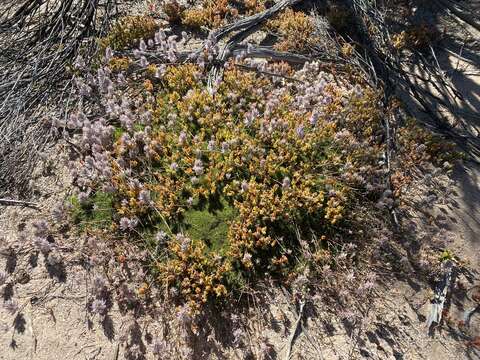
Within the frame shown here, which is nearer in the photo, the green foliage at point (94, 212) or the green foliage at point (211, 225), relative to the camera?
the green foliage at point (211, 225)

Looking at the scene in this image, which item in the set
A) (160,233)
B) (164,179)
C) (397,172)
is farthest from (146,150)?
(397,172)

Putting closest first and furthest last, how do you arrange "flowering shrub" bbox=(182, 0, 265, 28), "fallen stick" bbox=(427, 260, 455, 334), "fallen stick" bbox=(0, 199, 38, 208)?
"fallen stick" bbox=(427, 260, 455, 334) → "fallen stick" bbox=(0, 199, 38, 208) → "flowering shrub" bbox=(182, 0, 265, 28)

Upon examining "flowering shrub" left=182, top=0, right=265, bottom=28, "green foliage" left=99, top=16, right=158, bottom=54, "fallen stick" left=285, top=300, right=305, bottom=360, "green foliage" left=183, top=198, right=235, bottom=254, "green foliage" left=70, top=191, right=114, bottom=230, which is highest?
"flowering shrub" left=182, top=0, right=265, bottom=28

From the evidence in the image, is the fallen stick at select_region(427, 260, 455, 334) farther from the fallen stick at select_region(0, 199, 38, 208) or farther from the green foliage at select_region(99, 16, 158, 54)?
the green foliage at select_region(99, 16, 158, 54)

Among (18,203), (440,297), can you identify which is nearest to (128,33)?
(18,203)

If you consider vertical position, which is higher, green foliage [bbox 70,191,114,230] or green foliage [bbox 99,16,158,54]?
green foliage [bbox 99,16,158,54]

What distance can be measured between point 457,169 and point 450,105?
1.37 meters

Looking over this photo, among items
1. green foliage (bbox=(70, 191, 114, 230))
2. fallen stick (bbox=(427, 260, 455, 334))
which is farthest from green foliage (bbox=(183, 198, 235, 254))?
fallen stick (bbox=(427, 260, 455, 334))

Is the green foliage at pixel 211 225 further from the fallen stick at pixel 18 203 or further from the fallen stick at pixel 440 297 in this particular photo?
the fallen stick at pixel 440 297

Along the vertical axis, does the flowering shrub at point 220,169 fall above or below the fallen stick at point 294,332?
above

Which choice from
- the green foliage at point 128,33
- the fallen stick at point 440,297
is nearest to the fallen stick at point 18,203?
the green foliage at point 128,33

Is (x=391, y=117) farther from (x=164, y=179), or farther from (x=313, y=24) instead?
(x=164, y=179)

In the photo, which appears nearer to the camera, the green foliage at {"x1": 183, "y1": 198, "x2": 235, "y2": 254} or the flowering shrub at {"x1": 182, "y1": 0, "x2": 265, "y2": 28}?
the green foliage at {"x1": 183, "y1": 198, "x2": 235, "y2": 254}

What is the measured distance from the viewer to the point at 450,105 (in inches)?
284
